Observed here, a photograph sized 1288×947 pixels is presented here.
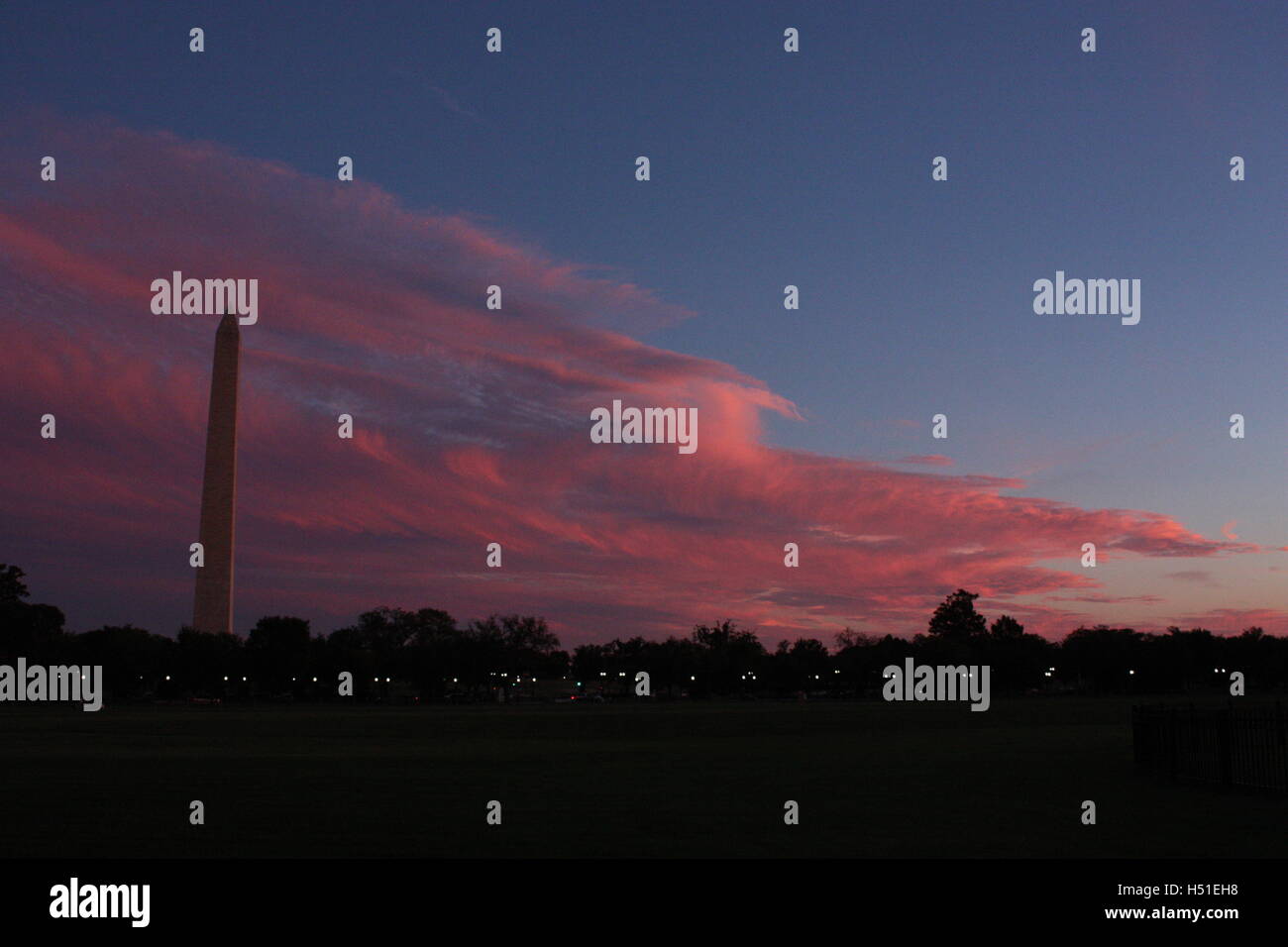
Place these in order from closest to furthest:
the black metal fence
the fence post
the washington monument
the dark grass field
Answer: the dark grass field → the black metal fence → the fence post → the washington monument

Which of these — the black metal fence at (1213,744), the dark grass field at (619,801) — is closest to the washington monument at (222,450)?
the dark grass field at (619,801)

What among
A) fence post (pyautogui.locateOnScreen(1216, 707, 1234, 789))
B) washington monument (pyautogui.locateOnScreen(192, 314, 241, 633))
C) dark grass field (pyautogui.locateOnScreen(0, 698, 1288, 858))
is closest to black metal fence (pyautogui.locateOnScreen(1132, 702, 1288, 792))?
fence post (pyautogui.locateOnScreen(1216, 707, 1234, 789))

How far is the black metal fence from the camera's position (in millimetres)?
25406

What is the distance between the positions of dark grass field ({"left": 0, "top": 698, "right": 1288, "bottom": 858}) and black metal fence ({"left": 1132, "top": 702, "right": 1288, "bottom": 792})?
813mm

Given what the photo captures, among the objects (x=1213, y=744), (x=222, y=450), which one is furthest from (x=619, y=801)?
(x=222, y=450)

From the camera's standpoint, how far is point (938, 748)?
42312mm

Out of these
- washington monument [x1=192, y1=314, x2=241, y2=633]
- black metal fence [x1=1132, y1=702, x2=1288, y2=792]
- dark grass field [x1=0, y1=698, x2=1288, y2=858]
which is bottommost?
dark grass field [x1=0, y1=698, x2=1288, y2=858]

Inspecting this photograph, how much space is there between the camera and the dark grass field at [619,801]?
18234 mm

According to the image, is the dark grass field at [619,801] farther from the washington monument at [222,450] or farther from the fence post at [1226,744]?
the washington monument at [222,450]

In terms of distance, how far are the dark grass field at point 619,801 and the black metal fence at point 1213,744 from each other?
81 centimetres

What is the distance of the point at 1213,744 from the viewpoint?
97.9ft

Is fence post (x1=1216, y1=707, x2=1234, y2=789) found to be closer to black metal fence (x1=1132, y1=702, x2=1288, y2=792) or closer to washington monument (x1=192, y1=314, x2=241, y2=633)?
black metal fence (x1=1132, y1=702, x2=1288, y2=792)
